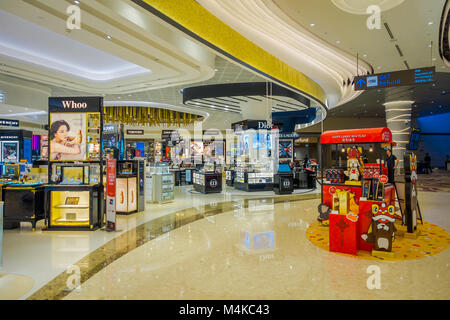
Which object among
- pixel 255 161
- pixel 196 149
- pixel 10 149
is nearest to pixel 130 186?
pixel 255 161

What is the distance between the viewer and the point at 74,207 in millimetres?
4750

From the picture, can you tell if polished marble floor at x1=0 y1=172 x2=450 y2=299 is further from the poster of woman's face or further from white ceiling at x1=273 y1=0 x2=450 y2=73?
white ceiling at x1=273 y1=0 x2=450 y2=73

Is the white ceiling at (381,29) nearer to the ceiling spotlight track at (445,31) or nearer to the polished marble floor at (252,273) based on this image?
the ceiling spotlight track at (445,31)

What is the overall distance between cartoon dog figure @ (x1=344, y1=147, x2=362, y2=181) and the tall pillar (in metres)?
11.5

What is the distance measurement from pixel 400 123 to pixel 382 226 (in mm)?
13518

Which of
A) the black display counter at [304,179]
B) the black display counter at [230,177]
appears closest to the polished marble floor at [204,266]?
the black display counter at [304,179]

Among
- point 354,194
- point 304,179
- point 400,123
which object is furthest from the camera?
point 400,123

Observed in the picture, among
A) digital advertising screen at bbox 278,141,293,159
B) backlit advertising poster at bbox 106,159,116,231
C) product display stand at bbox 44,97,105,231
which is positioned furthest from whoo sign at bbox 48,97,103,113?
digital advertising screen at bbox 278,141,293,159

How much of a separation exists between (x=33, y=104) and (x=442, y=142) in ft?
92.8

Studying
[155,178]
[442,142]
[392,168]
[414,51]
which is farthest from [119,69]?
[442,142]

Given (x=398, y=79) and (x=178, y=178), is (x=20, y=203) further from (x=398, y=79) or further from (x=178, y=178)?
(x=398, y=79)

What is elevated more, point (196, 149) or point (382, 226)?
point (196, 149)

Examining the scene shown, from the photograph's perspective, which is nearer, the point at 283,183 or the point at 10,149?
the point at 283,183

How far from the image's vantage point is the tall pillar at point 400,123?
14387 millimetres
